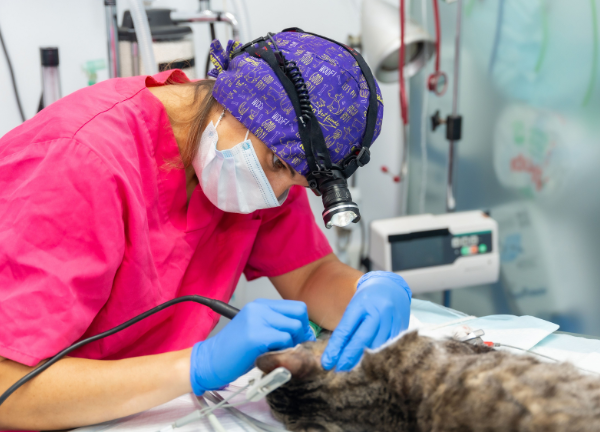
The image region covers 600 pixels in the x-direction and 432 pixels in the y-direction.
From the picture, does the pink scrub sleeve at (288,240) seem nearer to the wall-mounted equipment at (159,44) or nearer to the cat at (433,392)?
the cat at (433,392)

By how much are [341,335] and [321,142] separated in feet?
1.16

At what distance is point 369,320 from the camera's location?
892 mm

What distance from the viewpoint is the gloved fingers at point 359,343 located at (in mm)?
802

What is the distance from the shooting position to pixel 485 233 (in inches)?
67.4

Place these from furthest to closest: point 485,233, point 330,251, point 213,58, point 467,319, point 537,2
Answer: point 485,233
point 537,2
point 330,251
point 467,319
point 213,58

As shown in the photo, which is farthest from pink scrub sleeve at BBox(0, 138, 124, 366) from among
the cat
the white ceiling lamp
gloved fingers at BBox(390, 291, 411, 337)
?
the white ceiling lamp

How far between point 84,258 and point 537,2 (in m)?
1.59

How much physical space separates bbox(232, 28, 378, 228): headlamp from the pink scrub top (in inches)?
10.2

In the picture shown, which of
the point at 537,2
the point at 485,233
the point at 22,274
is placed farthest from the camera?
the point at 485,233

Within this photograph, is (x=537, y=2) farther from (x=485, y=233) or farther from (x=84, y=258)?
(x=84, y=258)

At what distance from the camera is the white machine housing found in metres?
1.67

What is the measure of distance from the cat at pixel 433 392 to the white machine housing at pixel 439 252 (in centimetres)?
86

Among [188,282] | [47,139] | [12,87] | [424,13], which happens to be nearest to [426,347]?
[188,282]

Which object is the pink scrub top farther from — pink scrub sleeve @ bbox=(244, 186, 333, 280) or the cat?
the cat
